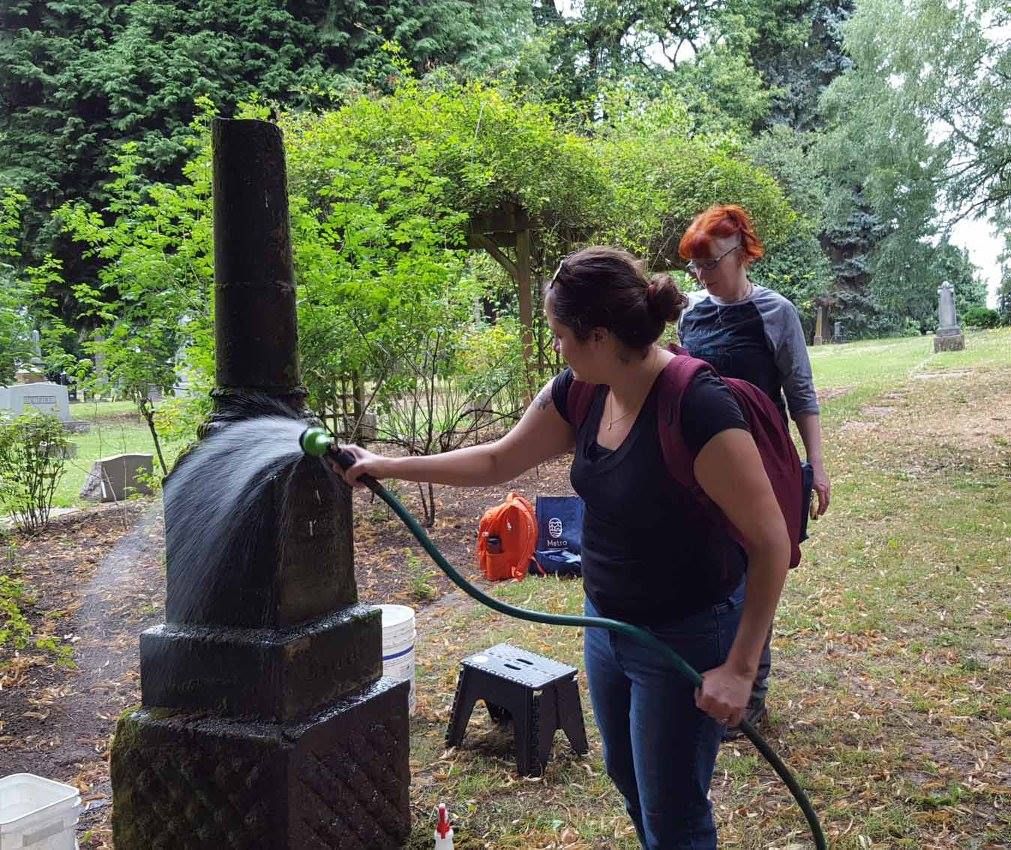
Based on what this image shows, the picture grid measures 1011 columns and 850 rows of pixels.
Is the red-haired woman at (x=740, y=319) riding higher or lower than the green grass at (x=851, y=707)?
higher

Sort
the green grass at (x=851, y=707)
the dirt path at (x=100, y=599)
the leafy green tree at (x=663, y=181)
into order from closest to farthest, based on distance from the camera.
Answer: the green grass at (x=851, y=707) → the dirt path at (x=100, y=599) → the leafy green tree at (x=663, y=181)

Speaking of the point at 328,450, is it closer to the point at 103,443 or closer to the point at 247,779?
the point at 247,779

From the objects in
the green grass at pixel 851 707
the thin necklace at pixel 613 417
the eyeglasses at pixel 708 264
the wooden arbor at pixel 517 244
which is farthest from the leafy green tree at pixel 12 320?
the thin necklace at pixel 613 417

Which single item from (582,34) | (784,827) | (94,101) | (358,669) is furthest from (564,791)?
(582,34)

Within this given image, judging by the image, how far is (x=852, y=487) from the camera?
27.3ft

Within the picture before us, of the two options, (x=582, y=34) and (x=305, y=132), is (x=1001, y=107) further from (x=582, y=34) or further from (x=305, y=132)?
(x=582, y=34)

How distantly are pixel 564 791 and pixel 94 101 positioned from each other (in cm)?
1979

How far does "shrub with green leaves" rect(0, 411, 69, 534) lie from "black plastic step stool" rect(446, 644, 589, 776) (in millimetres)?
4719

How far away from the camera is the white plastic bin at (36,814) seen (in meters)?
2.32

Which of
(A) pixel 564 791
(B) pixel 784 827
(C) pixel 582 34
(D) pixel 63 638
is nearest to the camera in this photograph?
(B) pixel 784 827

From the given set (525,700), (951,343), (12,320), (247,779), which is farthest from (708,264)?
(951,343)

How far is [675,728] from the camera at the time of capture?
1862 millimetres

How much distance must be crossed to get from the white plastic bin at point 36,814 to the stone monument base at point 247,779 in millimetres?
134

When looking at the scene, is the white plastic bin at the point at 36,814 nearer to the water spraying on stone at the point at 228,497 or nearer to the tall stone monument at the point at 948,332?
the water spraying on stone at the point at 228,497
